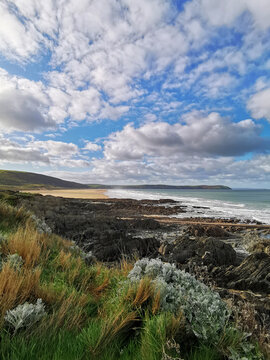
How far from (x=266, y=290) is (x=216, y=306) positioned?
17.3 feet

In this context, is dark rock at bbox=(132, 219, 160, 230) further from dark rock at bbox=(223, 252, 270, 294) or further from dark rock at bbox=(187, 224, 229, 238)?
dark rock at bbox=(223, 252, 270, 294)

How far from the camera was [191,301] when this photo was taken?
3.25 m

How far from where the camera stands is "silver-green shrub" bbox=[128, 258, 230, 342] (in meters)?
2.87

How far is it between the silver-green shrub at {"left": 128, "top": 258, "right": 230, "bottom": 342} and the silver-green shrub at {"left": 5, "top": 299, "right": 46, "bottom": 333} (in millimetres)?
1584

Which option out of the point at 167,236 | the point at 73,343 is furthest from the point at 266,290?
the point at 167,236

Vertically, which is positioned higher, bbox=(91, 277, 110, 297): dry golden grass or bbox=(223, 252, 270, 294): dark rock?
bbox=(91, 277, 110, 297): dry golden grass

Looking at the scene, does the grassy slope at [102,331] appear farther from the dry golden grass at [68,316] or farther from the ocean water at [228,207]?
the ocean water at [228,207]

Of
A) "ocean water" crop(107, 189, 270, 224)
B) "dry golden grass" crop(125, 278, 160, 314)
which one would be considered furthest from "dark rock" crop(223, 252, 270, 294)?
"ocean water" crop(107, 189, 270, 224)

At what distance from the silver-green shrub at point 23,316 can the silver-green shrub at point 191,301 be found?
158 cm

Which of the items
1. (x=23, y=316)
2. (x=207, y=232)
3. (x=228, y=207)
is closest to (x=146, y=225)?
(x=207, y=232)

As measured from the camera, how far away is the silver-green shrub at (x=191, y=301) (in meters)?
2.87

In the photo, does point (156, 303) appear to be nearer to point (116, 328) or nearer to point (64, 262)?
point (116, 328)

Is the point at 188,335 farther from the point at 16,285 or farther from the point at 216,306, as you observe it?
the point at 16,285

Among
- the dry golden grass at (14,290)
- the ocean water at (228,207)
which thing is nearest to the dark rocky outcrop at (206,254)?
the dry golden grass at (14,290)
